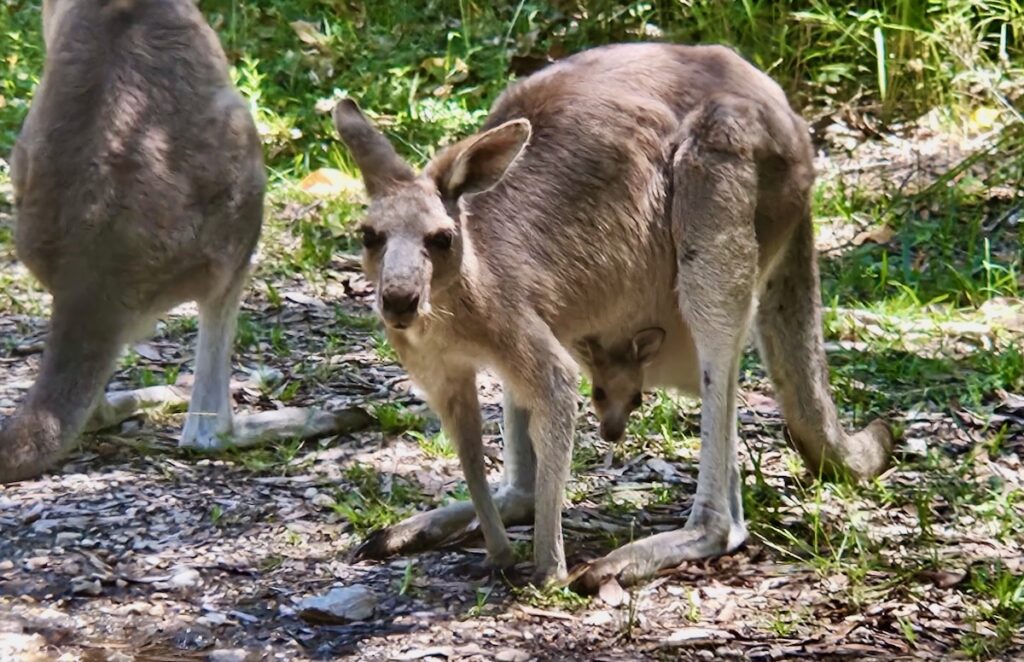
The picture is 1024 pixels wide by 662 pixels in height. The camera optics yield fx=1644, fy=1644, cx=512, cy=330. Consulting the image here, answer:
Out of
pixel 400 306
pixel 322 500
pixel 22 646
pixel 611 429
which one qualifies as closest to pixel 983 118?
pixel 611 429

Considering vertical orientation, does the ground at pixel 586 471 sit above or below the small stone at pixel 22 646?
below

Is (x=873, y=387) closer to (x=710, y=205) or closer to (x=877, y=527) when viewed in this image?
(x=877, y=527)

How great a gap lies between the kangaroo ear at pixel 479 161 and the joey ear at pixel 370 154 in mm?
77

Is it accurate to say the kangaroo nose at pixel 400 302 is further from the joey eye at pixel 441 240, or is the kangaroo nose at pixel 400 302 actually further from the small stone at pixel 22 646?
the small stone at pixel 22 646

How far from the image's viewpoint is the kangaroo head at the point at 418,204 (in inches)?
135

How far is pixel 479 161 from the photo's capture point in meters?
3.62

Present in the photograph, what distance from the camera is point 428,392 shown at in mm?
3865

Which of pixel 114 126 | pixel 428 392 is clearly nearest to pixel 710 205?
pixel 428 392

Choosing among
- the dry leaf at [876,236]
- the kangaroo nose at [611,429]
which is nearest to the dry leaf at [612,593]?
the kangaroo nose at [611,429]

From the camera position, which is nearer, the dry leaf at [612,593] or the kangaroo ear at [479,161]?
the kangaroo ear at [479,161]

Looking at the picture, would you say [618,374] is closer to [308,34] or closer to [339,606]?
[339,606]

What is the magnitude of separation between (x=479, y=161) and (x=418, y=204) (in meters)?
0.18

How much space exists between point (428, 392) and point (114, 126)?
1.26m

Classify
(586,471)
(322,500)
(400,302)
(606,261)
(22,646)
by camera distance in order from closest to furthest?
1. (400,302)
2. (22,646)
3. (606,261)
4. (322,500)
5. (586,471)
